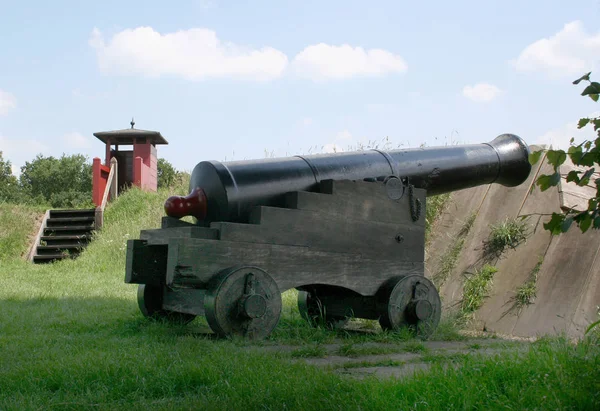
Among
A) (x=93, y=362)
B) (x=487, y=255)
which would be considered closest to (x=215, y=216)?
(x=93, y=362)

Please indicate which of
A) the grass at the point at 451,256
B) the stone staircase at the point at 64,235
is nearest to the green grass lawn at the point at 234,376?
the grass at the point at 451,256

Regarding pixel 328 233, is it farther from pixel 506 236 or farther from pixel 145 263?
pixel 506 236

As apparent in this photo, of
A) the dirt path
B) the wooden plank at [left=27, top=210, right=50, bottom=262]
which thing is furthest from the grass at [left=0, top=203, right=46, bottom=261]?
the dirt path

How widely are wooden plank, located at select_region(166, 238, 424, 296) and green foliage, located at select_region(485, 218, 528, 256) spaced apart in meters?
1.87

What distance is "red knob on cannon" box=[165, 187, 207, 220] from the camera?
432cm

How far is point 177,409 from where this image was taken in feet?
8.04

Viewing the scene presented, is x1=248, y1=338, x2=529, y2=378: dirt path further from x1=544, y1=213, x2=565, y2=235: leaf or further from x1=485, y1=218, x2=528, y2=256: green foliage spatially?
x1=485, y1=218, x2=528, y2=256: green foliage

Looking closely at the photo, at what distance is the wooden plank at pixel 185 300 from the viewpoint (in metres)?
4.53

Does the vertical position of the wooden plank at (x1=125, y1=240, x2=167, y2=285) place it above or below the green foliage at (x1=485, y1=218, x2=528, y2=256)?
below

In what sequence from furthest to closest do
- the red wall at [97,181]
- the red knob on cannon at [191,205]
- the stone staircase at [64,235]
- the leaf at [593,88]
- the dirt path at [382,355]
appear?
the red wall at [97,181], the stone staircase at [64,235], the red knob on cannon at [191,205], the dirt path at [382,355], the leaf at [593,88]

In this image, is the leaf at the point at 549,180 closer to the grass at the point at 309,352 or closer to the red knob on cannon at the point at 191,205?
the grass at the point at 309,352

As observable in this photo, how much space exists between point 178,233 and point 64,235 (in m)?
10.4

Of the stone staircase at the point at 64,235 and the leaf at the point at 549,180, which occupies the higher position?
the leaf at the point at 549,180

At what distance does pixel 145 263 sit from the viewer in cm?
473
